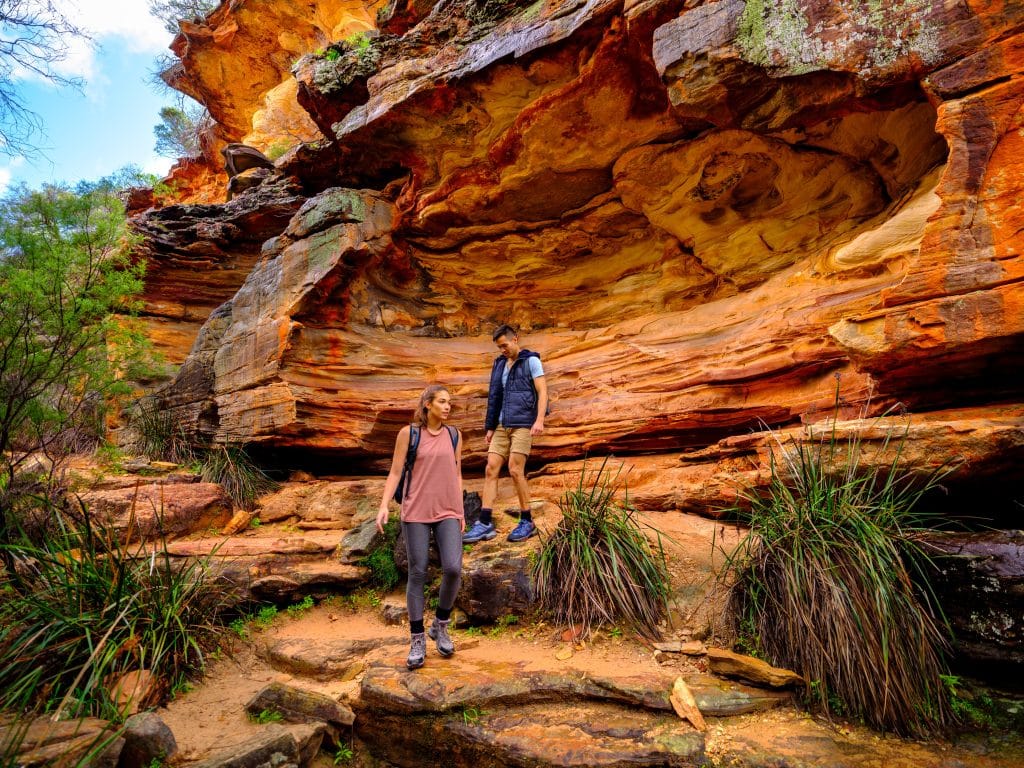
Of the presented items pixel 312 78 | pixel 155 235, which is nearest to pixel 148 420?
pixel 155 235

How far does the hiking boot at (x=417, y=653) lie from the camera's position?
3.90 meters

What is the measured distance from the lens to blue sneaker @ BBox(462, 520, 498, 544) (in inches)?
215

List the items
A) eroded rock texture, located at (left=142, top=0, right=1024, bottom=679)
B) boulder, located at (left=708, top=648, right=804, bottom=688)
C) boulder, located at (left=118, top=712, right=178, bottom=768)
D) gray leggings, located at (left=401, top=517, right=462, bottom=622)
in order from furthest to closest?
eroded rock texture, located at (left=142, top=0, right=1024, bottom=679), gray leggings, located at (left=401, top=517, right=462, bottom=622), boulder, located at (left=708, top=648, right=804, bottom=688), boulder, located at (left=118, top=712, right=178, bottom=768)

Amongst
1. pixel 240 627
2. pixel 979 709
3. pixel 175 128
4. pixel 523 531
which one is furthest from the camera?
pixel 175 128

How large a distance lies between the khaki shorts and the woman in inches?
61.4

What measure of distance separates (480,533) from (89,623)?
123 inches

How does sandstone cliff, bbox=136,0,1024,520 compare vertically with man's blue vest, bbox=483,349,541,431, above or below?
above

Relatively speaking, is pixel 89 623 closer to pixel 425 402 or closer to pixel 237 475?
pixel 425 402

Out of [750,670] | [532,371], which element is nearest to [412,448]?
[532,371]

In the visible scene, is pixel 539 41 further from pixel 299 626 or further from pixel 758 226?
pixel 299 626

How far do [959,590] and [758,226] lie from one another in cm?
508

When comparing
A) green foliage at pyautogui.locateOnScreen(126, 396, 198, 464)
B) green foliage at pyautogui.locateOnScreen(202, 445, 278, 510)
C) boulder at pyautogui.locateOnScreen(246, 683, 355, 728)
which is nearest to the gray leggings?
boulder at pyautogui.locateOnScreen(246, 683, 355, 728)

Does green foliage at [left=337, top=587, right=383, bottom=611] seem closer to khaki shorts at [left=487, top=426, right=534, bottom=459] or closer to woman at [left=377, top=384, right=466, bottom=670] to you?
woman at [left=377, top=384, right=466, bottom=670]

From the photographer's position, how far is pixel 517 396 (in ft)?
18.7
